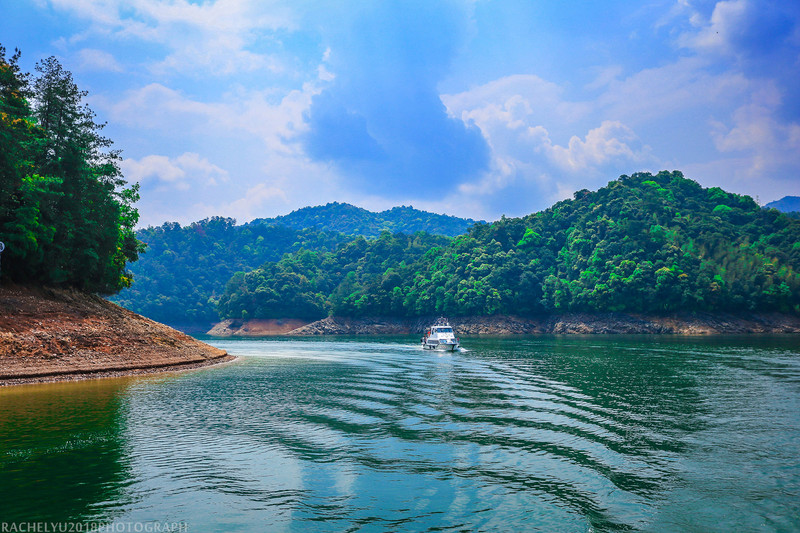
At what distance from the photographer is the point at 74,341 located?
39.9 meters

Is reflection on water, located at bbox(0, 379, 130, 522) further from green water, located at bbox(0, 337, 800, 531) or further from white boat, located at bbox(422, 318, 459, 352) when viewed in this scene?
white boat, located at bbox(422, 318, 459, 352)

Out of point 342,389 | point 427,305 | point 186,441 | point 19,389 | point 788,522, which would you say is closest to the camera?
point 788,522

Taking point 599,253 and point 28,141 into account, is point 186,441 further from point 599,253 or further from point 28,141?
point 599,253

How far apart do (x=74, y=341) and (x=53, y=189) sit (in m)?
14.1

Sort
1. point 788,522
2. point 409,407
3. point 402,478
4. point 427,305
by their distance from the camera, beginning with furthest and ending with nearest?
point 427,305 < point 409,407 < point 402,478 < point 788,522

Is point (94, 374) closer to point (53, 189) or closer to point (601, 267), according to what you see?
point (53, 189)

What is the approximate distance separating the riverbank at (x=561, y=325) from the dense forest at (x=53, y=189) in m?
111

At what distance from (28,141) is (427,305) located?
128m

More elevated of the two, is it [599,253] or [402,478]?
[599,253]

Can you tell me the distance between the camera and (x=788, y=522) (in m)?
11.5

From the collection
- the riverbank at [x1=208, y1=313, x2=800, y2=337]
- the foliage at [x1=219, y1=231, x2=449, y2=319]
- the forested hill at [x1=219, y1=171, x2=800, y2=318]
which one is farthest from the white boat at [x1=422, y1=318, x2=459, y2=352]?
the foliage at [x1=219, y1=231, x2=449, y2=319]

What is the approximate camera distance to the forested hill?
123812mm

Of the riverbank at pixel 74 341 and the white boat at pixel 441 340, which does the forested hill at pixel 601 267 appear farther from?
the riverbank at pixel 74 341

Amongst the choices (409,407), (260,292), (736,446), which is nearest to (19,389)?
(409,407)
